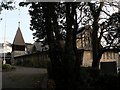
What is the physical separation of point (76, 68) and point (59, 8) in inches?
244

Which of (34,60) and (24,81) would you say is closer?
(24,81)

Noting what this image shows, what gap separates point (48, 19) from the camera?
1764 centimetres

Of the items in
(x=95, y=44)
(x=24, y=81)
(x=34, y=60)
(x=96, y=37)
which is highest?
(x=96, y=37)

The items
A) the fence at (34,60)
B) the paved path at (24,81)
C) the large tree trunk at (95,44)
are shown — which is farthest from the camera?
the fence at (34,60)

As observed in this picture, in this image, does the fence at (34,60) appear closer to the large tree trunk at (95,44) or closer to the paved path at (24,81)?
the paved path at (24,81)

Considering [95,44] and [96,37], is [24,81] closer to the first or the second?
[95,44]

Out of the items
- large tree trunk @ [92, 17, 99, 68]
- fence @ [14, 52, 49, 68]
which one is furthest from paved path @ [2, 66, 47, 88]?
fence @ [14, 52, 49, 68]

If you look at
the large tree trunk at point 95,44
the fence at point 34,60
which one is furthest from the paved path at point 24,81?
the fence at point 34,60

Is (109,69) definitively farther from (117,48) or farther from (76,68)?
(76,68)

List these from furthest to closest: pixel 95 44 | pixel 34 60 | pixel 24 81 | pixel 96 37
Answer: pixel 34 60, pixel 96 37, pixel 95 44, pixel 24 81

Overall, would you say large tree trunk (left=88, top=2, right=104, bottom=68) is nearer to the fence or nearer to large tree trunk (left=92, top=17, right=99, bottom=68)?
large tree trunk (left=92, top=17, right=99, bottom=68)

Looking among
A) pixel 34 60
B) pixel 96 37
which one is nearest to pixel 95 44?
pixel 96 37

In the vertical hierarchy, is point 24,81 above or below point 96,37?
below

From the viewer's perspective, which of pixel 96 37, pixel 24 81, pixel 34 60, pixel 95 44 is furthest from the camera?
pixel 34 60
